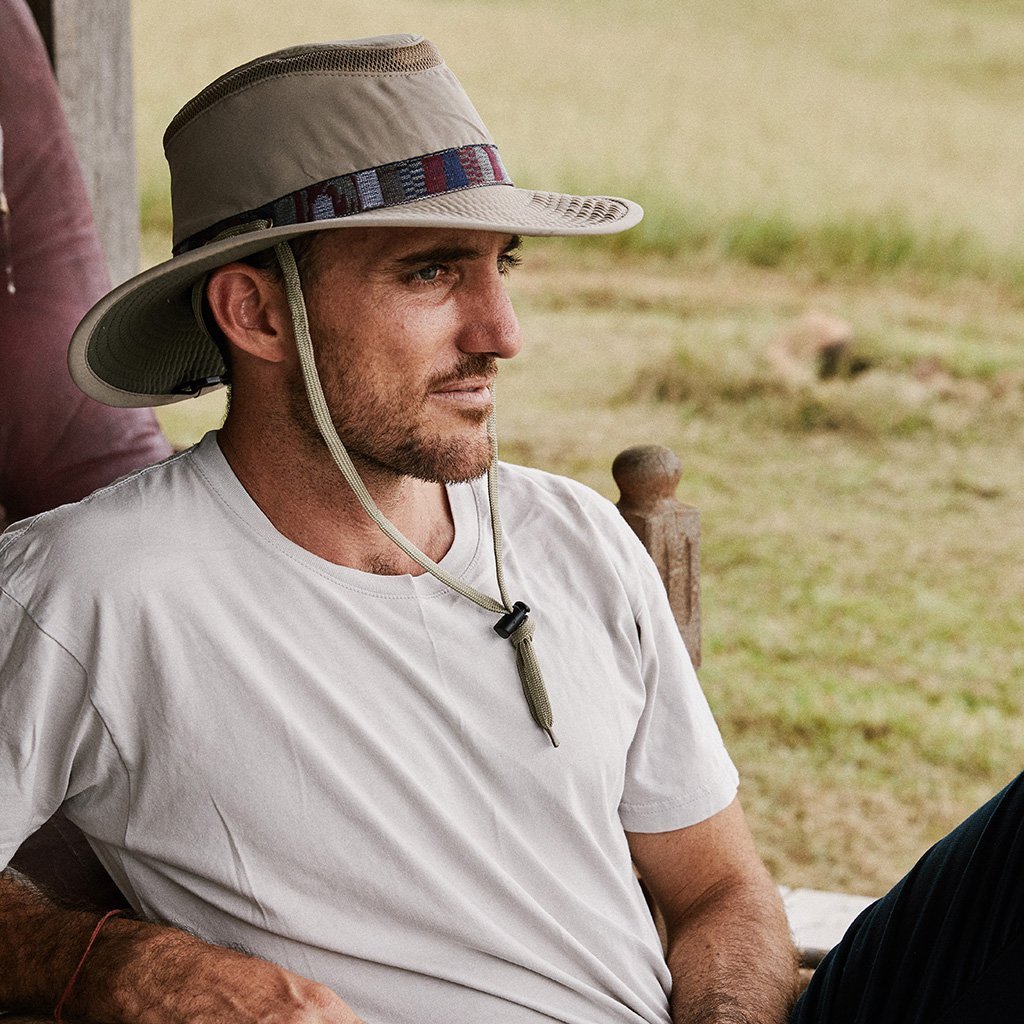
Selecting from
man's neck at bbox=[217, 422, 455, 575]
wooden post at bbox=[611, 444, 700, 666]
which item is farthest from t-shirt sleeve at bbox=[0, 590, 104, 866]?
wooden post at bbox=[611, 444, 700, 666]

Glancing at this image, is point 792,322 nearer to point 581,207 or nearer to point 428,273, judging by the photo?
point 581,207

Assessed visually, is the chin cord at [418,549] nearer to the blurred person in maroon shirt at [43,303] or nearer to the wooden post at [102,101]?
the blurred person in maroon shirt at [43,303]

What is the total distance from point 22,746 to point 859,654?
391 centimetres

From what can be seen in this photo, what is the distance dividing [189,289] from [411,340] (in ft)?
0.87

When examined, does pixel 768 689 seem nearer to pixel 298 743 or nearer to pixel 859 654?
pixel 859 654

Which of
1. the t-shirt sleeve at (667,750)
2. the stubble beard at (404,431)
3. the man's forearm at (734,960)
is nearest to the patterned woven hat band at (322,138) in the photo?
the stubble beard at (404,431)

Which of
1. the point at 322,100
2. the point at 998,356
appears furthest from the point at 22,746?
the point at 998,356

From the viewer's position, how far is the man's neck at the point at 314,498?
142 cm

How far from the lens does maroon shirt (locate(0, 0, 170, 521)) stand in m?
1.90

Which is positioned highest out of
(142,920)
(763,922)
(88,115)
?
(88,115)

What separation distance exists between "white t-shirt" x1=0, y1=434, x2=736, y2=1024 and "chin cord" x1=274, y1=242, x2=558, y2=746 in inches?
0.7

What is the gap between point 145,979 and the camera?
1255 mm

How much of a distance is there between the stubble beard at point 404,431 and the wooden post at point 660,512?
39 centimetres

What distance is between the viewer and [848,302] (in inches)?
290
